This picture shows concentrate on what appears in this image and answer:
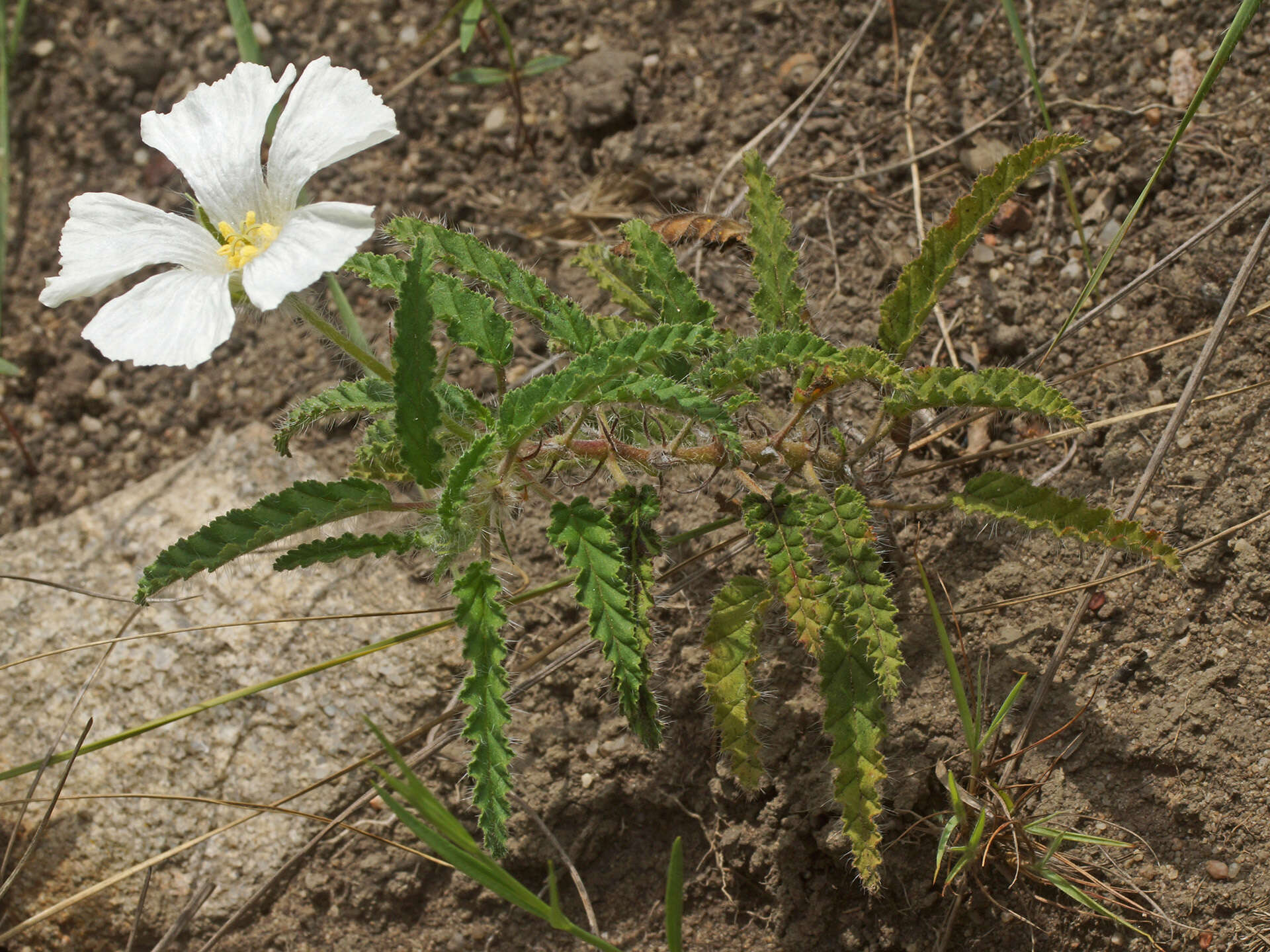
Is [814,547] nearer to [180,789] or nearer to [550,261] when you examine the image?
[550,261]

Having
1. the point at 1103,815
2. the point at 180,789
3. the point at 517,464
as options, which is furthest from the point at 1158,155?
the point at 180,789

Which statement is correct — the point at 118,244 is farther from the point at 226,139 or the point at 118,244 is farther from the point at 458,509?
the point at 458,509

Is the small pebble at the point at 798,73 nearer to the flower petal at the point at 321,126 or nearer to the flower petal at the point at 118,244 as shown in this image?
the flower petal at the point at 321,126

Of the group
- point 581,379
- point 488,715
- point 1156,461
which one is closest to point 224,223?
point 581,379

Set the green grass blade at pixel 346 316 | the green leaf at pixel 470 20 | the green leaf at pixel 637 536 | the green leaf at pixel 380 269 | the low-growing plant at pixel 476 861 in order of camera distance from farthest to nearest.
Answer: the green leaf at pixel 470 20, the green grass blade at pixel 346 316, the green leaf at pixel 380 269, the green leaf at pixel 637 536, the low-growing plant at pixel 476 861

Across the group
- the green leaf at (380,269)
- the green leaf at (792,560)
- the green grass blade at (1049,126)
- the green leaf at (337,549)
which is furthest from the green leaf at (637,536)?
the green grass blade at (1049,126)

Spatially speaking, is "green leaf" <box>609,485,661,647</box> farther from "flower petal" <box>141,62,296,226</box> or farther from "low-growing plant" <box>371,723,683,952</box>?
"flower petal" <box>141,62,296,226</box>

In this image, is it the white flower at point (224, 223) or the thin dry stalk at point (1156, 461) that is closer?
the white flower at point (224, 223)
